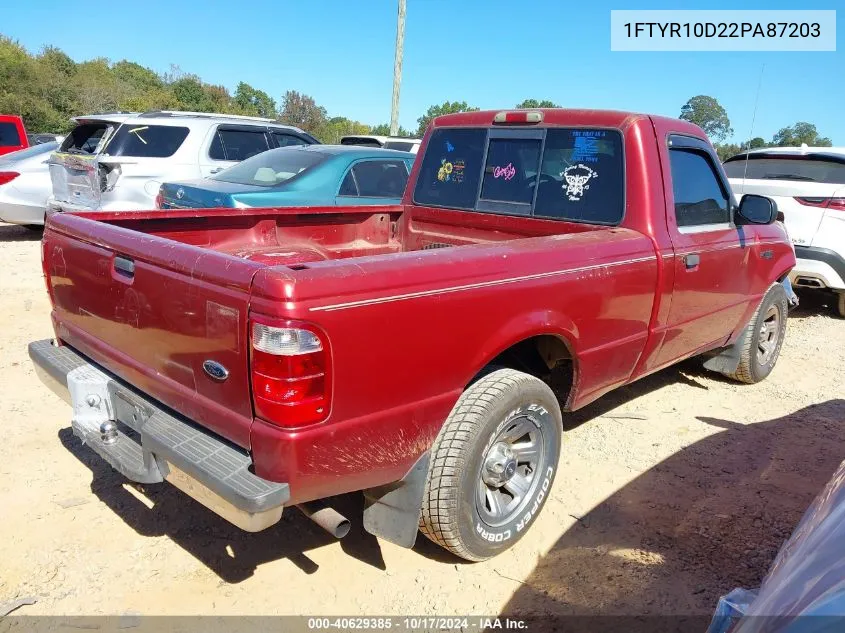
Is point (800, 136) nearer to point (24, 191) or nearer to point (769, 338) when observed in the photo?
point (769, 338)

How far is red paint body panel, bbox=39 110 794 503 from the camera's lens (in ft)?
6.74

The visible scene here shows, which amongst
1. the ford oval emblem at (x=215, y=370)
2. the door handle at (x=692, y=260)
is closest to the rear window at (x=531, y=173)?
the door handle at (x=692, y=260)

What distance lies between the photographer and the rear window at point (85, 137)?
27.5ft

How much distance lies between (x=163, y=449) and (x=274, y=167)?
4.92 metres

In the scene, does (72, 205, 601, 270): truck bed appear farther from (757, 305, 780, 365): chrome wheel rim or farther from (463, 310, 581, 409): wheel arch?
(757, 305, 780, 365): chrome wheel rim

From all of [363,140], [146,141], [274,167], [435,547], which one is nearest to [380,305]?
[435,547]

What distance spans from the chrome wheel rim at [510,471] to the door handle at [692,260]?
1354mm

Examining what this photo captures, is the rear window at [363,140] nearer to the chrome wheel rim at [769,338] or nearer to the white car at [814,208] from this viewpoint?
the white car at [814,208]

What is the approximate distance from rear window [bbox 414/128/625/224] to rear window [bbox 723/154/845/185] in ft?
14.5

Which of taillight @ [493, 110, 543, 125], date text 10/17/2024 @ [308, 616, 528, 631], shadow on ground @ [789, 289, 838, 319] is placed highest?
taillight @ [493, 110, 543, 125]

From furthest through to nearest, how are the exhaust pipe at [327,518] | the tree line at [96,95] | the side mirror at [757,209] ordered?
the tree line at [96,95] < the side mirror at [757,209] < the exhaust pipe at [327,518]

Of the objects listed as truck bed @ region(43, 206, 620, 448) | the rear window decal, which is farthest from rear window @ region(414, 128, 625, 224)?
truck bed @ region(43, 206, 620, 448)

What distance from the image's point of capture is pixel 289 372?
1967 millimetres

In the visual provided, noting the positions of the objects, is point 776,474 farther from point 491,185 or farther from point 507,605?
point 491,185
